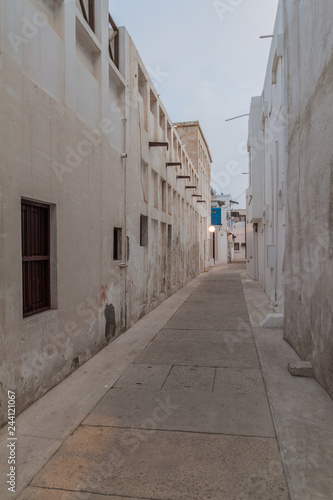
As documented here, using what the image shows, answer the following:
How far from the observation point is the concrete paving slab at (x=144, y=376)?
185 inches

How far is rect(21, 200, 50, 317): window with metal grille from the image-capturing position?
426 cm

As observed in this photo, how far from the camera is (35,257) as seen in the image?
4.45 m

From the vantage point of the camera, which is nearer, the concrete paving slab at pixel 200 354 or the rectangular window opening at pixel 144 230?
the concrete paving slab at pixel 200 354

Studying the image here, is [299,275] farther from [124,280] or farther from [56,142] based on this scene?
[56,142]

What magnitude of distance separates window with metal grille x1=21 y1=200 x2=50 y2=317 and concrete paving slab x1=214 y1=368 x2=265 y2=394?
94.8 inches

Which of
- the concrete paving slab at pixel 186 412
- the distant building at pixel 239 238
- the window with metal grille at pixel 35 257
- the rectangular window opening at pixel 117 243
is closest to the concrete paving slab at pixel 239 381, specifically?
the concrete paving slab at pixel 186 412

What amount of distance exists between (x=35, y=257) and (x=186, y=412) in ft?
8.03

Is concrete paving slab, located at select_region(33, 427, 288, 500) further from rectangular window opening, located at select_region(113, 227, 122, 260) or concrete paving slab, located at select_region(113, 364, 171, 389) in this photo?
rectangular window opening, located at select_region(113, 227, 122, 260)

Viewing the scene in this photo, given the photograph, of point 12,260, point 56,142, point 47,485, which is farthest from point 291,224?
point 47,485

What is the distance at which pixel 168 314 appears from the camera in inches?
384

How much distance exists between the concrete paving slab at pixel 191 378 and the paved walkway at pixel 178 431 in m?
0.01

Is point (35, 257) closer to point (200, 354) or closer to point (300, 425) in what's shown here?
point (200, 354)

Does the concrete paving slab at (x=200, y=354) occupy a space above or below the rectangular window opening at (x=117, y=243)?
below

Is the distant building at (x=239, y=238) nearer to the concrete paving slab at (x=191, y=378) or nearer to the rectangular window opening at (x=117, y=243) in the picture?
the rectangular window opening at (x=117, y=243)
